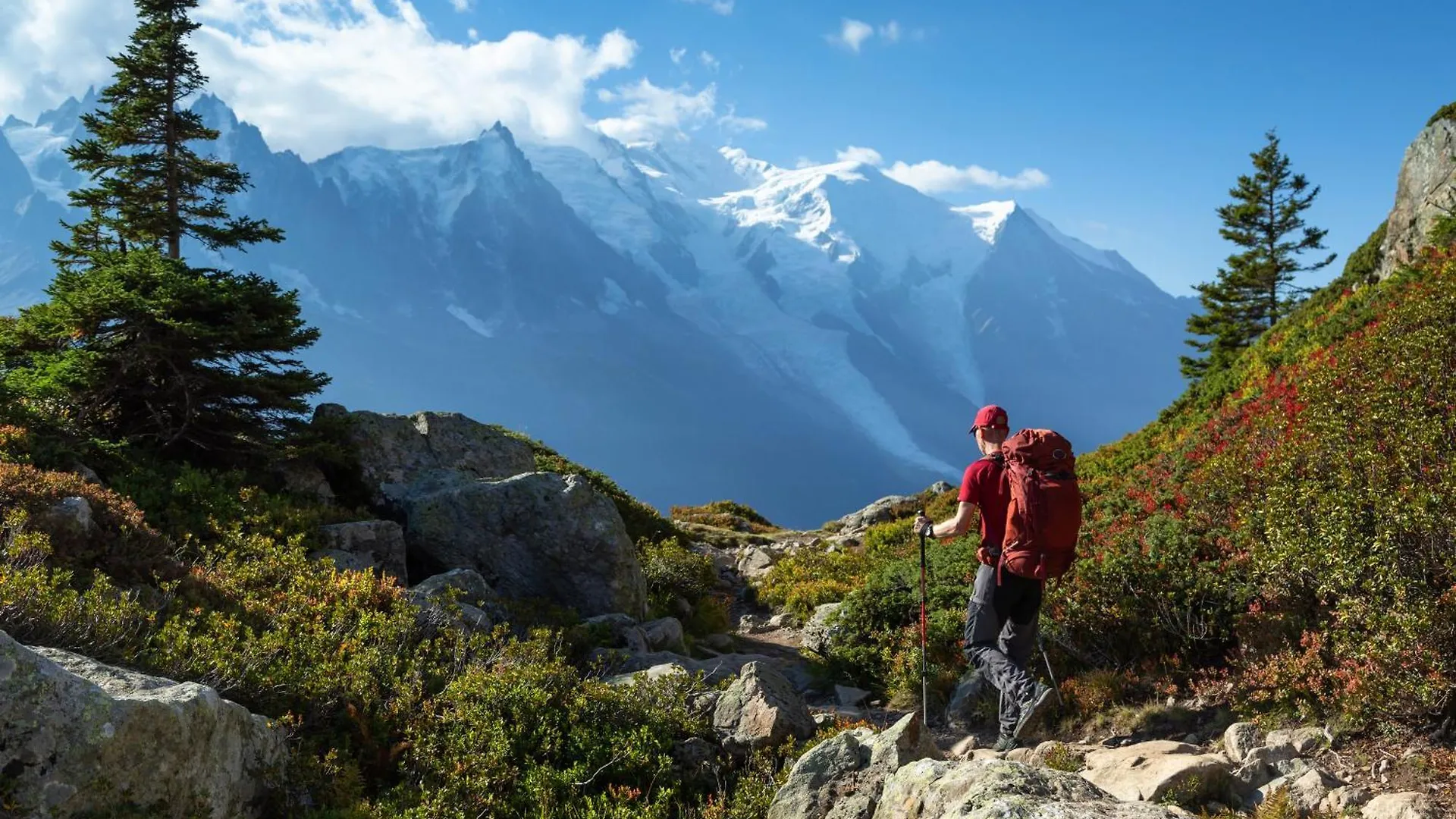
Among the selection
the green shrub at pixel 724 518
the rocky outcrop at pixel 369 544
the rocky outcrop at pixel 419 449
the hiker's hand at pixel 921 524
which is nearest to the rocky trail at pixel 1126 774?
the hiker's hand at pixel 921 524

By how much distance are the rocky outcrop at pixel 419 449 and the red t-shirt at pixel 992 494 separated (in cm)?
980

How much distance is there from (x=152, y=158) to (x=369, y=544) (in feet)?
44.6

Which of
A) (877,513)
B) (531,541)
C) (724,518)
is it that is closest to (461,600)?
(531,541)

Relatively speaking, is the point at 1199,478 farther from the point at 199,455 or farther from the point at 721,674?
the point at 199,455

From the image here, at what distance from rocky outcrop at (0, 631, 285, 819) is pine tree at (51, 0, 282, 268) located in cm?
1586

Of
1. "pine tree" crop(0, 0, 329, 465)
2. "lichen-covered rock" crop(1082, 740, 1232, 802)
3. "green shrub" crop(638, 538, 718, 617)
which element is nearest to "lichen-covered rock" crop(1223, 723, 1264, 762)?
"lichen-covered rock" crop(1082, 740, 1232, 802)

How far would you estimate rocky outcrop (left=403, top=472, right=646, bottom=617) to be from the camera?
12539 millimetres

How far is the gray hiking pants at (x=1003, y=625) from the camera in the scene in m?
7.25

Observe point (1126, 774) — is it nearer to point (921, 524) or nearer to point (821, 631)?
point (921, 524)

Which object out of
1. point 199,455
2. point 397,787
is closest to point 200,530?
point 199,455

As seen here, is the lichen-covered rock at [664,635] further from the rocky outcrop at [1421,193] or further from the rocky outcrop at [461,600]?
the rocky outcrop at [1421,193]

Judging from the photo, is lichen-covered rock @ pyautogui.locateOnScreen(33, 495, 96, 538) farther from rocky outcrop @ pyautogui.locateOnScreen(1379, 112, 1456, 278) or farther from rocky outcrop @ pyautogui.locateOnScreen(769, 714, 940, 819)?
rocky outcrop @ pyautogui.locateOnScreen(1379, 112, 1456, 278)

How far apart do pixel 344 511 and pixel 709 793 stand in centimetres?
873

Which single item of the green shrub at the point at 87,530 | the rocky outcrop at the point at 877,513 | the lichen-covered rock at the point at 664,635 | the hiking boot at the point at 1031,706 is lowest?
the hiking boot at the point at 1031,706
